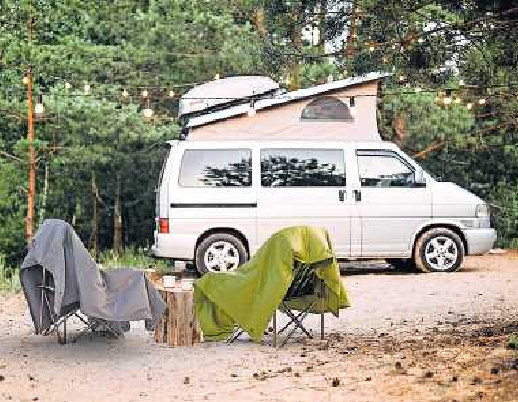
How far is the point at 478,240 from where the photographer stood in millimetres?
14477

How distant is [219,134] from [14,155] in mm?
8895

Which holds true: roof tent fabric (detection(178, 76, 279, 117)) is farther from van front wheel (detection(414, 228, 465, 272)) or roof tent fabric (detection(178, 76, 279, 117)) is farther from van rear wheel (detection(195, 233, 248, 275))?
van front wheel (detection(414, 228, 465, 272))

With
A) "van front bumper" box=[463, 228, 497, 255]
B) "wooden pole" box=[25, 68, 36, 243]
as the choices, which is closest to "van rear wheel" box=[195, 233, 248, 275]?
"van front bumper" box=[463, 228, 497, 255]

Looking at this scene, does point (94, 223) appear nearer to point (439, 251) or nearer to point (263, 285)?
point (439, 251)

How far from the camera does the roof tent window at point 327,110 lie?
14.7 meters

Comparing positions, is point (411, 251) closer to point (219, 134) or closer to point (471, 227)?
point (471, 227)

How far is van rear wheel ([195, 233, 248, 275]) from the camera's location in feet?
45.1

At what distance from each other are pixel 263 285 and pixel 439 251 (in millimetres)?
6492

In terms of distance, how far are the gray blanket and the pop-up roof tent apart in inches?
245

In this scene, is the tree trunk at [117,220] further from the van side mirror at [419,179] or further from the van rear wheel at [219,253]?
the van side mirror at [419,179]

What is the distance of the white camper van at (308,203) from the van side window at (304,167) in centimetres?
1

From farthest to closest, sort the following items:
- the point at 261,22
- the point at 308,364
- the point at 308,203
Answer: the point at 308,203
the point at 261,22
the point at 308,364

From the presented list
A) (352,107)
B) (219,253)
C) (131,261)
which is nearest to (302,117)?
(352,107)

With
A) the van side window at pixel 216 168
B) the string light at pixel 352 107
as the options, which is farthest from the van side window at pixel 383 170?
the van side window at pixel 216 168
